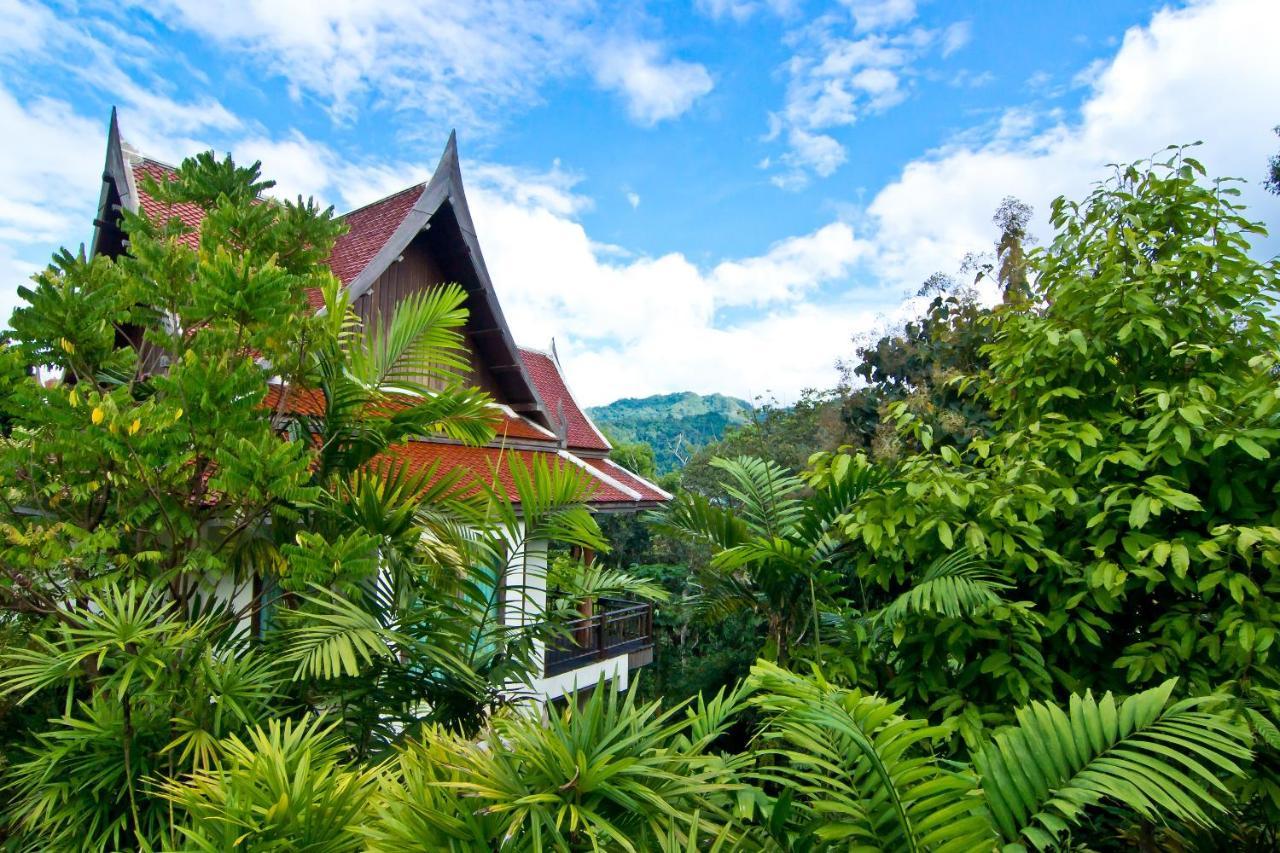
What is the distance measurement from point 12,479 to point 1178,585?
15.9 ft

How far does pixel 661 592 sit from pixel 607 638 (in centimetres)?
588

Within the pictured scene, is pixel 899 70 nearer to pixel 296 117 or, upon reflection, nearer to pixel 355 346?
pixel 355 346

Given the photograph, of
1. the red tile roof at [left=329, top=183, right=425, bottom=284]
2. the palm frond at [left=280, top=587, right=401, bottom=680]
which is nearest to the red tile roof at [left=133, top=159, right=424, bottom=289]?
the red tile roof at [left=329, top=183, right=425, bottom=284]

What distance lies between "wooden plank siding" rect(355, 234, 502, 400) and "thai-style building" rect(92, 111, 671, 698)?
1 centimetres

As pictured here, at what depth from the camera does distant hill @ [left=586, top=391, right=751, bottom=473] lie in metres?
54.5

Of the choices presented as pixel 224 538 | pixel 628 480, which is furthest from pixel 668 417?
pixel 224 538

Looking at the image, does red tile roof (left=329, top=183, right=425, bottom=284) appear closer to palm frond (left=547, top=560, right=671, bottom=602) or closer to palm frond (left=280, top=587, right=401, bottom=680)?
palm frond (left=547, top=560, right=671, bottom=602)

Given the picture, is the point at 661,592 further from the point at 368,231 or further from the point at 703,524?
the point at 368,231

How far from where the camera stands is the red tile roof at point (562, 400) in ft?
37.0

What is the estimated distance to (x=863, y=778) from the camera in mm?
1785

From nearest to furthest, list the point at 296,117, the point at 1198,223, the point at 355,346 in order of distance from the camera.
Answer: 1. the point at 1198,223
2. the point at 355,346
3. the point at 296,117

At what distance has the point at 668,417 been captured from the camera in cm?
6091

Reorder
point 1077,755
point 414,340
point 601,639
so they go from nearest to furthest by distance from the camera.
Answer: point 1077,755, point 414,340, point 601,639

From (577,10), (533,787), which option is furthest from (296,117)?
(533,787)
